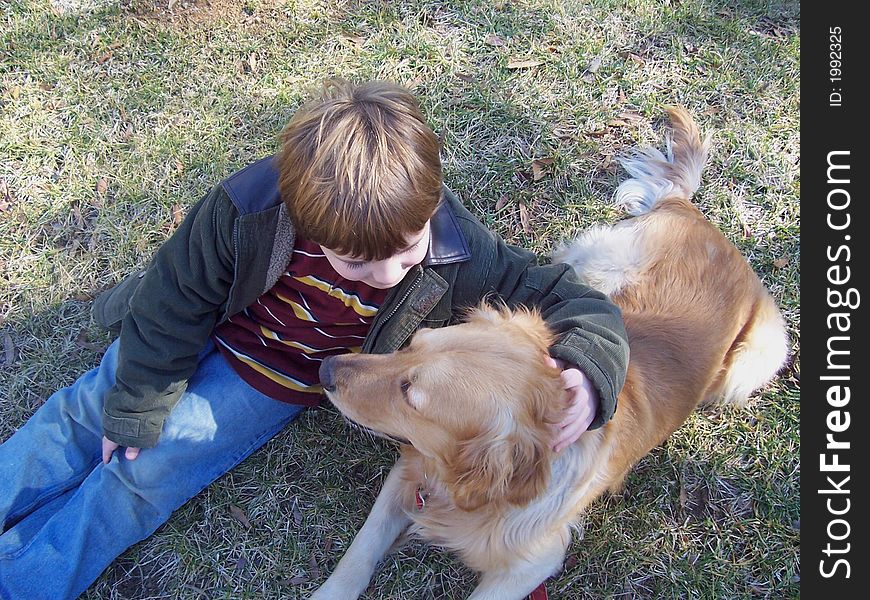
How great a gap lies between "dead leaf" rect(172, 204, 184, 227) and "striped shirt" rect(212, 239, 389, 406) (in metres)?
1.00

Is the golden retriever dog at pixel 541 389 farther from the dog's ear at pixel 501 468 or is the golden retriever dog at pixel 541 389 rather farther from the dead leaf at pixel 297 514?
the dead leaf at pixel 297 514

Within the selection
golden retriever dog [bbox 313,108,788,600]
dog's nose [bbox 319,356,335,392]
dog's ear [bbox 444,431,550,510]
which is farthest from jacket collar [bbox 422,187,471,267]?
dog's ear [bbox 444,431,550,510]

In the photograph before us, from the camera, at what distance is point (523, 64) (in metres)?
4.10

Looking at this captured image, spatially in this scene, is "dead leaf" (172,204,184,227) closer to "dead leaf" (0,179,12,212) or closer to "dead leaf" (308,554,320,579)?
"dead leaf" (0,179,12,212)

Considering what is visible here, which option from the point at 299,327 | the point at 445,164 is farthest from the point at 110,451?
the point at 445,164

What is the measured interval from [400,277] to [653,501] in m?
1.80

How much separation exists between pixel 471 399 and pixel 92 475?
1726 mm

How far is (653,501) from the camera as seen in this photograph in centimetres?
320

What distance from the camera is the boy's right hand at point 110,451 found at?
2750 mm

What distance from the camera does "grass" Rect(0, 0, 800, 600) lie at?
3.07 meters

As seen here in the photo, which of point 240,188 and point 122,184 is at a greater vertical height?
point 240,188

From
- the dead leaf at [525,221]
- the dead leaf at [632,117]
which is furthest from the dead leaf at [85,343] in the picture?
the dead leaf at [632,117]
